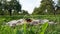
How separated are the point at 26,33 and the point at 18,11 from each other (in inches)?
1878

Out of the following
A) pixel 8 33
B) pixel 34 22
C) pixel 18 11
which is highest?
pixel 8 33

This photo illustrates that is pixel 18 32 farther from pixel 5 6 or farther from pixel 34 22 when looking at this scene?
pixel 5 6

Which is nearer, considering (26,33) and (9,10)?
(26,33)

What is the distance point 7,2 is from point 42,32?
162 ft

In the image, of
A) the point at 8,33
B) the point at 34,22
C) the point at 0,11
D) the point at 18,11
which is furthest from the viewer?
the point at 18,11

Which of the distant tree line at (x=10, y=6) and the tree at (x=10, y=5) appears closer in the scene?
the distant tree line at (x=10, y=6)

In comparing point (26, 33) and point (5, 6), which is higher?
point (26, 33)

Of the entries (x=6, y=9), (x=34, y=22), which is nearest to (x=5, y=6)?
(x=6, y=9)

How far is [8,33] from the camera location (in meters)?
1.22

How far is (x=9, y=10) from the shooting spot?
163ft

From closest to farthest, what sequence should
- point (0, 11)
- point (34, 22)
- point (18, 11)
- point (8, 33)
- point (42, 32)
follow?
point (42, 32)
point (8, 33)
point (34, 22)
point (0, 11)
point (18, 11)

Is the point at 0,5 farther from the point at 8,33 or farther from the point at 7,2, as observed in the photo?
the point at 8,33

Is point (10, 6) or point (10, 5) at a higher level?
point (10, 5)

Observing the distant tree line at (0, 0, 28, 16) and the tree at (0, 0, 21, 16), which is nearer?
the distant tree line at (0, 0, 28, 16)
